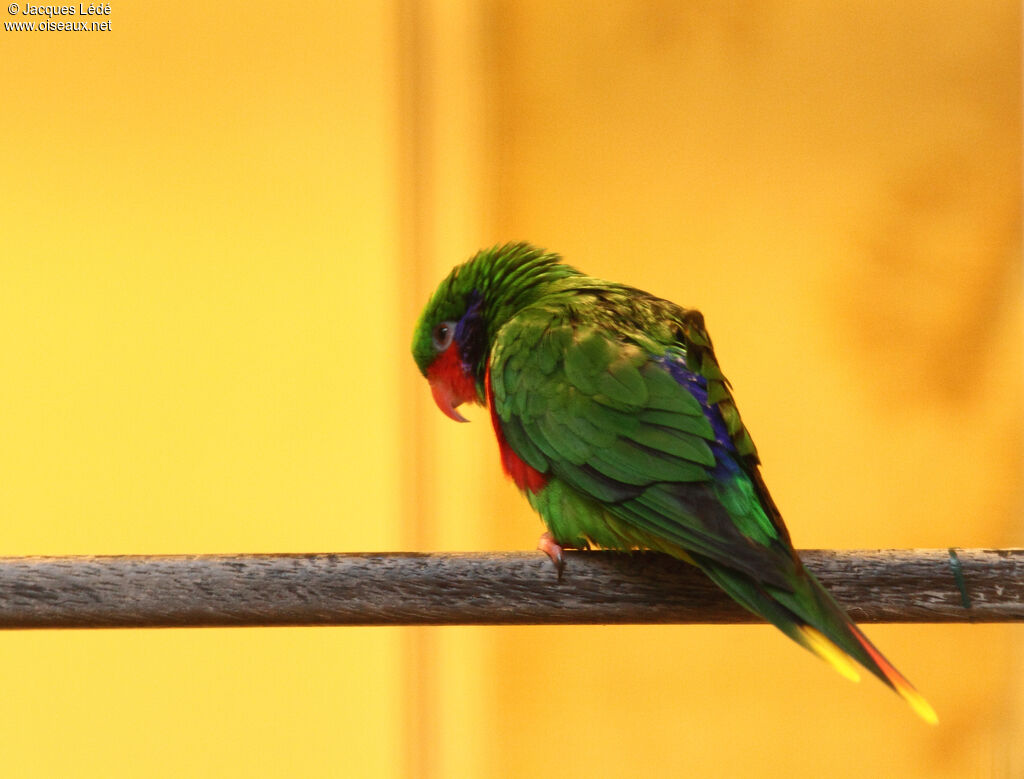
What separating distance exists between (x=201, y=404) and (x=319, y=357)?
17cm

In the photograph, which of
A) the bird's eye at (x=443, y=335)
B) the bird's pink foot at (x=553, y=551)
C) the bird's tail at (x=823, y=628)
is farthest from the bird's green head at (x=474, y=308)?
the bird's tail at (x=823, y=628)

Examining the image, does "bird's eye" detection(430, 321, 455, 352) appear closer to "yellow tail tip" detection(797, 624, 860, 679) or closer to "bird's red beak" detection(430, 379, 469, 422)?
"bird's red beak" detection(430, 379, 469, 422)

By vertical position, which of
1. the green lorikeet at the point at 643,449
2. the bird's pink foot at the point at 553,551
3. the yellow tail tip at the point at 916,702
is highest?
the green lorikeet at the point at 643,449

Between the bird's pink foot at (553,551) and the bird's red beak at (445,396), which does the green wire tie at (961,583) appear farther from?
the bird's red beak at (445,396)

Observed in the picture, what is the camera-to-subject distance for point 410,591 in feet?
2.06

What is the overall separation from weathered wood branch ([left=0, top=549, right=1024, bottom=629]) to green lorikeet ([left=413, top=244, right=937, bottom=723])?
0.16 ft

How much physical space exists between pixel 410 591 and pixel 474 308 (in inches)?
11.6

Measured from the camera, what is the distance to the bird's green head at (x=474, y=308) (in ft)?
2.67

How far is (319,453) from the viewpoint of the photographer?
1251mm

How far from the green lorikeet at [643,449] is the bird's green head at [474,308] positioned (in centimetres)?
2

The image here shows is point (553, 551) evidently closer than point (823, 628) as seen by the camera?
No

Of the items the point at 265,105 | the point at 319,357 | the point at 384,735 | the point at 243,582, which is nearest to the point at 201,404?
the point at 319,357

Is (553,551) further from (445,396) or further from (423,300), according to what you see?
(423,300)

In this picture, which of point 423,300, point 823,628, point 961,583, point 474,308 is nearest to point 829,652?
point 823,628
